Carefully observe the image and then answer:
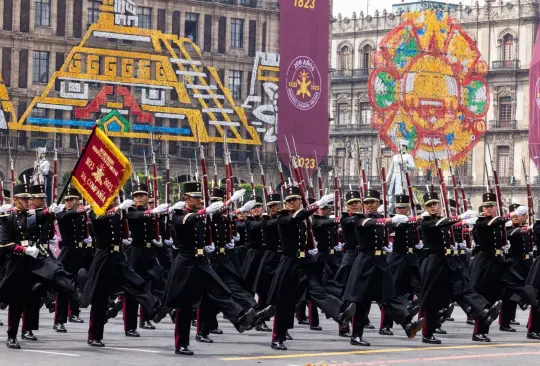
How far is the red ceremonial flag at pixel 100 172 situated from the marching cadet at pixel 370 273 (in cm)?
340

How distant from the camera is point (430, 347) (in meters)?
19.2

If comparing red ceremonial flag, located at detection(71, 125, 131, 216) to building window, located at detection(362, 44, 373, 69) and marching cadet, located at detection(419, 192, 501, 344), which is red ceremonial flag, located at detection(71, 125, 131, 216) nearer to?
marching cadet, located at detection(419, 192, 501, 344)

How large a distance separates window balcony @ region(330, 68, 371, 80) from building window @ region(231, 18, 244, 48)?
22.1m

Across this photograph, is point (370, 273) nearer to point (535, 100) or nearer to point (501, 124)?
point (535, 100)

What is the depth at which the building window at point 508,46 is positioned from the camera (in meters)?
88.4

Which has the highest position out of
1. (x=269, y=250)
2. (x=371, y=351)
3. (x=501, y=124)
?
(x=501, y=124)

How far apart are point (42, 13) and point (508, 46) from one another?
1332 inches

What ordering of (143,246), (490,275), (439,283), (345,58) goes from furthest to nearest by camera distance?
(345,58), (143,246), (490,275), (439,283)

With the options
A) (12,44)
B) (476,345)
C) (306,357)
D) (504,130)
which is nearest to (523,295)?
(476,345)

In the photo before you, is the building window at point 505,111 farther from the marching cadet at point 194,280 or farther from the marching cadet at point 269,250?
the marching cadet at point 194,280

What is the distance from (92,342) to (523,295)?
19.9 ft

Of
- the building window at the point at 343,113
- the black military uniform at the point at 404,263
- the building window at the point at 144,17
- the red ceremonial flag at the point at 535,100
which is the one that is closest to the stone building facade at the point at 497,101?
the building window at the point at 343,113

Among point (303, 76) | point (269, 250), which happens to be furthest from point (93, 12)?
→ point (269, 250)

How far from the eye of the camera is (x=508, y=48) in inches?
3489
